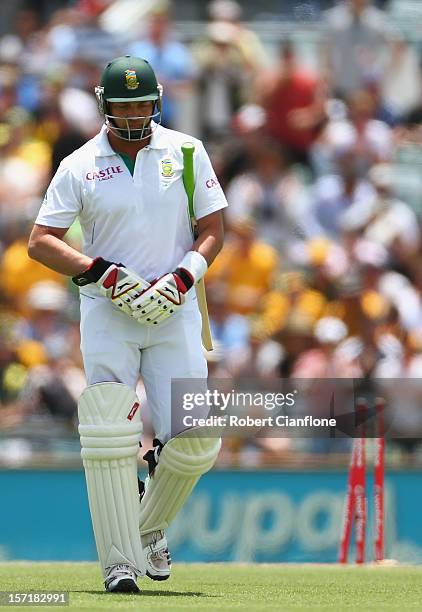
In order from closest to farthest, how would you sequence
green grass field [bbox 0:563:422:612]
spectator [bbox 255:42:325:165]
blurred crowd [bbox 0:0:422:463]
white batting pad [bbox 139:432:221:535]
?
green grass field [bbox 0:563:422:612] → white batting pad [bbox 139:432:221:535] → blurred crowd [bbox 0:0:422:463] → spectator [bbox 255:42:325:165]

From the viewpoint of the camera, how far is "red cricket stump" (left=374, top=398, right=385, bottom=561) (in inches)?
310

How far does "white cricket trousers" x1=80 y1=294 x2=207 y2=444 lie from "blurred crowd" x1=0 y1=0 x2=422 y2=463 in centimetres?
370

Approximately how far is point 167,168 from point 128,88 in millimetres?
370

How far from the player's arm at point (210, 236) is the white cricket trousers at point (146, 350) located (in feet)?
0.73

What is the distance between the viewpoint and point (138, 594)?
5270 millimetres

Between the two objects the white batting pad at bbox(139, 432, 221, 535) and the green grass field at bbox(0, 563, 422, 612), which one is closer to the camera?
the green grass field at bbox(0, 563, 422, 612)

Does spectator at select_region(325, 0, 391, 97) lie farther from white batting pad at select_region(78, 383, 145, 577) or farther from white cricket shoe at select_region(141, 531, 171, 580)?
white batting pad at select_region(78, 383, 145, 577)

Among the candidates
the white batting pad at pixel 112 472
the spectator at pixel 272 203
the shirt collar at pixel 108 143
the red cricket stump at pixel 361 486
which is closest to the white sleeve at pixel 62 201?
the shirt collar at pixel 108 143

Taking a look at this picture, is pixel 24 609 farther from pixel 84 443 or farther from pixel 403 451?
pixel 403 451

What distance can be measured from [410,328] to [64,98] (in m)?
3.88

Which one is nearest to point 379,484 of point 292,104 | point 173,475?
point 173,475

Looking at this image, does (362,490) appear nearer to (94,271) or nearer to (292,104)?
(94,271)

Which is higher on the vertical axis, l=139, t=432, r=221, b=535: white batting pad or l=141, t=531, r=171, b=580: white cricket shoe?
l=139, t=432, r=221, b=535: white batting pad

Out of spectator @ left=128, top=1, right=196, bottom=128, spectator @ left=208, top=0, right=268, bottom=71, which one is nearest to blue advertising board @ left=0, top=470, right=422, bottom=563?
spectator @ left=128, top=1, right=196, bottom=128
